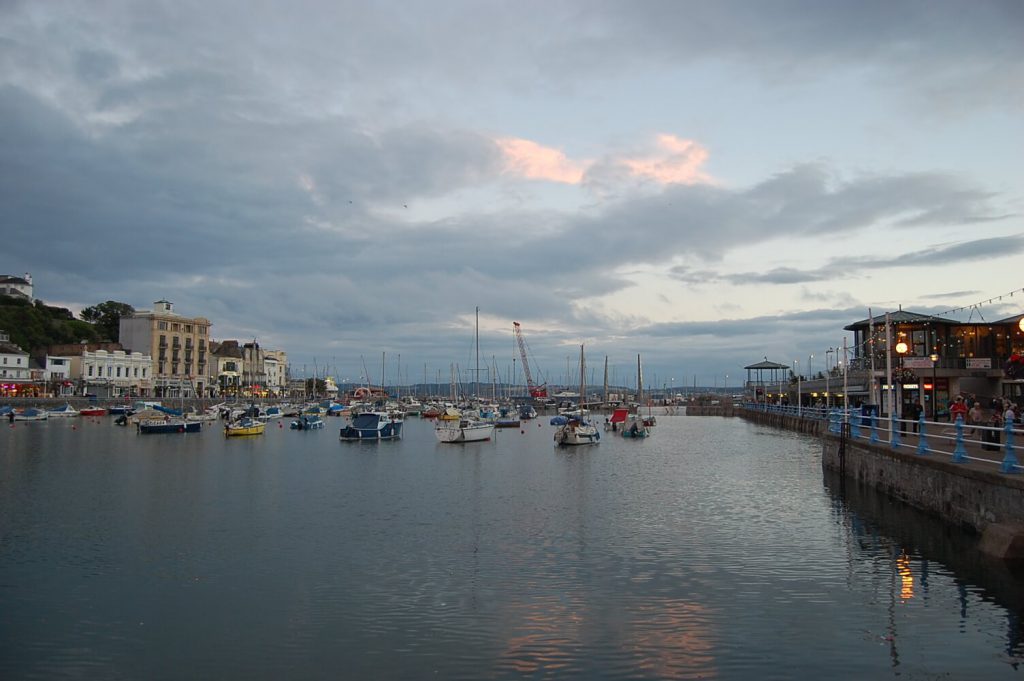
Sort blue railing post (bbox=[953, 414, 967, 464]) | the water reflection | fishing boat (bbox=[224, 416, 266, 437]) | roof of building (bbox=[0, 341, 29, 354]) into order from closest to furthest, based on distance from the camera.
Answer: the water reflection, blue railing post (bbox=[953, 414, 967, 464]), fishing boat (bbox=[224, 416, 266, 437]), roof of building (bbox=[0, 341, 29, 354])

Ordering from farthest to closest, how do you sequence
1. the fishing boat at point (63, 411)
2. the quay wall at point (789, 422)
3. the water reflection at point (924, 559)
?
the fishing boat at point (63, 411), the quay wall at point (789, 422), the water reflection at point (924, 559)

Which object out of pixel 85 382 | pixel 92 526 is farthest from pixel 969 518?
Result: pixel 85 382

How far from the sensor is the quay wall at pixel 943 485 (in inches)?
755

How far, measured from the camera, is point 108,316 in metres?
187

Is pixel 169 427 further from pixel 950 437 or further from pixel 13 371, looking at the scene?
pixel 950 437

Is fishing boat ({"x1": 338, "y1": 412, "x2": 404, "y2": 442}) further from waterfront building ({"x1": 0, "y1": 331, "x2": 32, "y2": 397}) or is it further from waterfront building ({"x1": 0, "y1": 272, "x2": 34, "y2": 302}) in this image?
waterfront building ({"x1": 0, "y1": 272, "x2": 34, "y2": 302})

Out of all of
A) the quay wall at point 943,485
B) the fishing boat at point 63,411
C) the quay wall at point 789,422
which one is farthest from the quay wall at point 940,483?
the fishing boat at point 63,411

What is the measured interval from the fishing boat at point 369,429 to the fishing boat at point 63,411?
205 ft

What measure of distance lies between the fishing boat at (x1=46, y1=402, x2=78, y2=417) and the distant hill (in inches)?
1425

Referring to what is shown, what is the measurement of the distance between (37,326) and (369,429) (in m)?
112

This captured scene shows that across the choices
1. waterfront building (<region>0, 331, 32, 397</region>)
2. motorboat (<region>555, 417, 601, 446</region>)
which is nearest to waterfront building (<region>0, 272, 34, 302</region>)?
waterfront building (<region>0, 331, 32, 397</region>)

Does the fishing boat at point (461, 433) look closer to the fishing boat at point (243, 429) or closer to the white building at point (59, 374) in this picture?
the fishing boat at point (243, 429)

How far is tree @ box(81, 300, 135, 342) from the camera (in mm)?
181875

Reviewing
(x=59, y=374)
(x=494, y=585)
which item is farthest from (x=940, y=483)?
(x=59, y=374)
